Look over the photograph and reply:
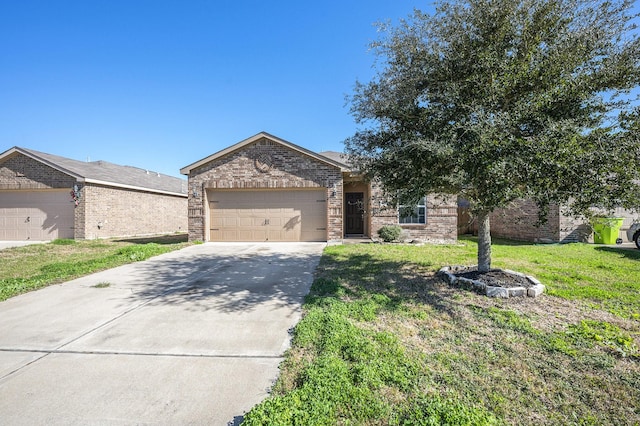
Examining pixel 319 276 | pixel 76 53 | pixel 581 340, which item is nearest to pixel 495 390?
pixel 581 340

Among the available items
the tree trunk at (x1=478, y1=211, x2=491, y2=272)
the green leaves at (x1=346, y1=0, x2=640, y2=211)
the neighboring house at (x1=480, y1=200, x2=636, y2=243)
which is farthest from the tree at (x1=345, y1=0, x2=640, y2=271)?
the neighboring house at (x1=480, y1=200, x2=636, y2=243)

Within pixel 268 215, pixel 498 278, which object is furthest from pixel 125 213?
pixel 498 278

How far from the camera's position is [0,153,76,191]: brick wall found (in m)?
13.6

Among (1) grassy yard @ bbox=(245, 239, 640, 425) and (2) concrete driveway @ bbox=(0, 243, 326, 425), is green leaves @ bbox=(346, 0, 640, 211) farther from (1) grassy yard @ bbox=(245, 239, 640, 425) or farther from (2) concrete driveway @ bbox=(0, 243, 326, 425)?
(2) concrete driveway @ bbox=(0, 243, 326, 425)

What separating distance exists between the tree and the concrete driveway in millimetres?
3200

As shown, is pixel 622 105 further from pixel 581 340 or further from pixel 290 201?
pixel 290 201

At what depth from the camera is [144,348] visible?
3201 mm

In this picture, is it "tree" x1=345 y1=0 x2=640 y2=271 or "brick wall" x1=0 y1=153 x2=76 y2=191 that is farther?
"brick wall" x1=0 y1=153 x2=76 y2=191

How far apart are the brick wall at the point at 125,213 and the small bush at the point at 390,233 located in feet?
44.4

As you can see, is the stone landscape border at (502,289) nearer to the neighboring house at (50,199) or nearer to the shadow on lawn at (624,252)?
the shadow on lawn at (624,252)

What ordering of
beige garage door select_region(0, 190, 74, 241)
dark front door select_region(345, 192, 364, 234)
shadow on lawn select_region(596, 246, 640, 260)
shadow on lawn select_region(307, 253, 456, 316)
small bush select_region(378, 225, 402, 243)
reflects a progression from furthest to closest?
dark front door select_region(345, 192, 364, 234)
beige garage door select_region(0, 190, 74, 241)
small bush select_region(378, 225, 402, 243)
shadow on lawn select_region(596, 246, 640, 260)
shadow on lawn select_region(307, 253, 456, 316)

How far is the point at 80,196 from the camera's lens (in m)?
13.4

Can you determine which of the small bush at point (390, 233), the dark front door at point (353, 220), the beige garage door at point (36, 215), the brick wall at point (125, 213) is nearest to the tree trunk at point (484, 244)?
the small bush at point (390, 233)

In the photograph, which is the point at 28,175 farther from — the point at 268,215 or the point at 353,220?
the point at 353,220
